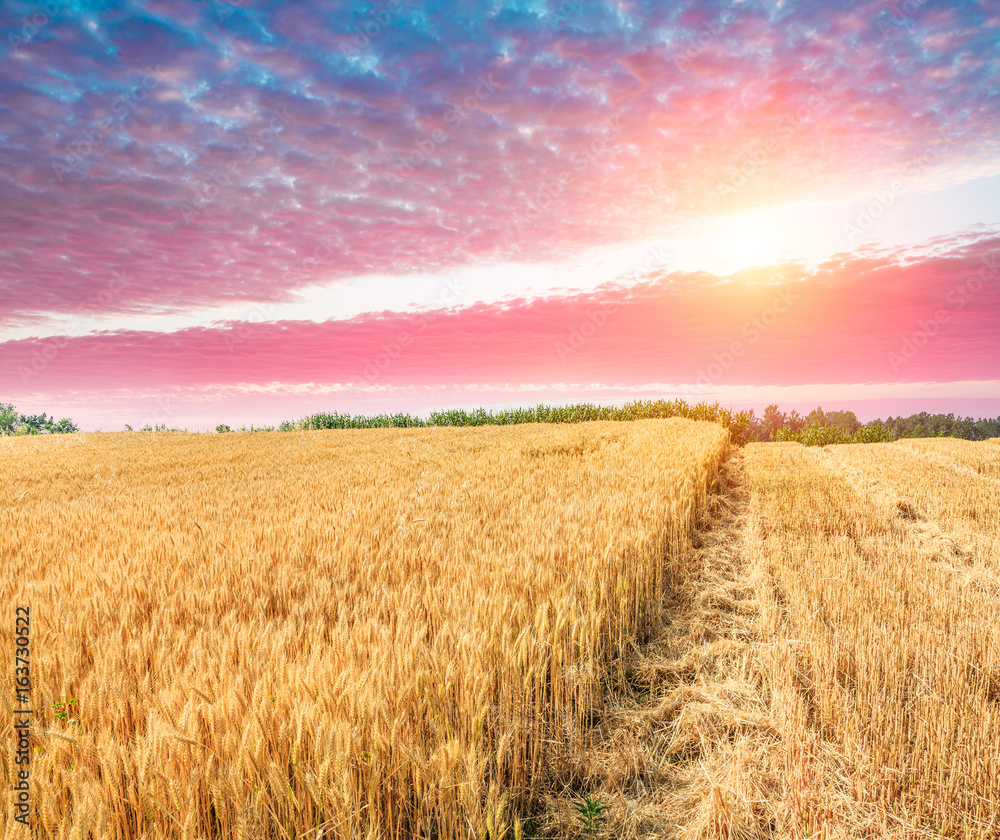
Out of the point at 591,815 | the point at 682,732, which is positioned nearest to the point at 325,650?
the point at 591,815

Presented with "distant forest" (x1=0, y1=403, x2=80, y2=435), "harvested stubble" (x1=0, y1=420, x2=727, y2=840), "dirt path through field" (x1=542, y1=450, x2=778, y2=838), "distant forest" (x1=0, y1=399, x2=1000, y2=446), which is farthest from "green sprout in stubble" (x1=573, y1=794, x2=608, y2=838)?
"distant forest" (x1=0, y1=403, x2=80, y2=435)

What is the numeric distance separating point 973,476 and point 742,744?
13655 millimetres

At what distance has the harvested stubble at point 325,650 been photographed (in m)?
2.06

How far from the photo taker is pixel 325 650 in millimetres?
2955

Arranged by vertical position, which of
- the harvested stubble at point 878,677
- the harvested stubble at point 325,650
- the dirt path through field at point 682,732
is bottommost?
the dirt path through field at point 682,732

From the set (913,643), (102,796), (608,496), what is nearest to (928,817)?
(913,643)

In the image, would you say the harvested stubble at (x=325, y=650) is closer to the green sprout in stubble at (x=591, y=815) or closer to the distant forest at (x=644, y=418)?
the green sprout in stubble at (x=591, y=815)

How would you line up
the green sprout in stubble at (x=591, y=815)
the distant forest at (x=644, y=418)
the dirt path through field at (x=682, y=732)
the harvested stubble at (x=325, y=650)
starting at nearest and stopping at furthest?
the harvested stubble at (x=325, y=650) → the green sprout in stubble at (x=591, y=815) → the dirt path through field at (x=682, y=732) → the distant forest at (x=644, y=418)

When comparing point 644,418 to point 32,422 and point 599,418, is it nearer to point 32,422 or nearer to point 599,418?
point 599,418

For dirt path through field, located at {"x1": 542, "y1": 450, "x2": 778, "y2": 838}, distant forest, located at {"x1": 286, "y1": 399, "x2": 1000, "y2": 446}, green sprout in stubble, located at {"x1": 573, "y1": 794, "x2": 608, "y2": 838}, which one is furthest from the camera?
distant forest, located at {"x1": 286, "y1": 399, "x2": 1000, "y2": 446}

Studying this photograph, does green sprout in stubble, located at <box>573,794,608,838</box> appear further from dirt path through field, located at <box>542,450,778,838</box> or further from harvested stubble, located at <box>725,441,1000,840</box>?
harvested stubble, located at <box>725,441,1000,840</box>

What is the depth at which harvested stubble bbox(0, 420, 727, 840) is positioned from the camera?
6.77 ft

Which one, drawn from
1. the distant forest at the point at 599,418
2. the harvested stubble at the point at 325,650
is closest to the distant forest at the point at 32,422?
the distant forest at the point at 599,418

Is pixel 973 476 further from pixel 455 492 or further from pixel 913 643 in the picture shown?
pixel 455 492
